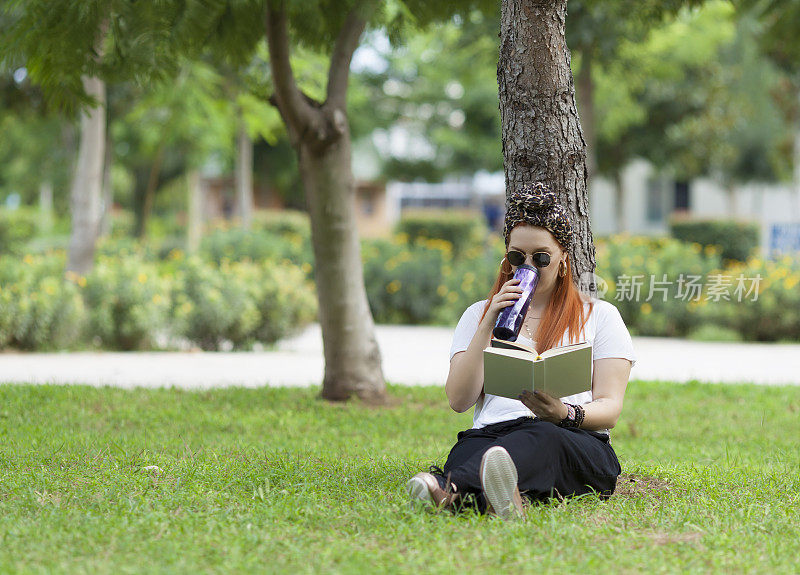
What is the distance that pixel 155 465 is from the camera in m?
4.80

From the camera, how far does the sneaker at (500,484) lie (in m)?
3.58

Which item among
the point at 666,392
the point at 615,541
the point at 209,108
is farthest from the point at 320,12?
the point at 209,108

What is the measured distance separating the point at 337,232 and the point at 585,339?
3.41 m

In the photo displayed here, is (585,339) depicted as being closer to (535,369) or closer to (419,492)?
(535,369)

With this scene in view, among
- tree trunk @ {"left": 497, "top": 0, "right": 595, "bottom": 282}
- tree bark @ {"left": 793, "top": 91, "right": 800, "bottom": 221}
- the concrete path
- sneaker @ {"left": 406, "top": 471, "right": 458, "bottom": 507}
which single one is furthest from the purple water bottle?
tree bark @ {"left": 793, "top": 91, "right": 800, "bottom": 221}

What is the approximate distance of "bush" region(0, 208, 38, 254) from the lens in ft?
77.8

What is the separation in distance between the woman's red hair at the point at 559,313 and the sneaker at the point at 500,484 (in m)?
0.57

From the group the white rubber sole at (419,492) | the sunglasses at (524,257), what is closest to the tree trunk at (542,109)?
the sunglasses at (524,257)

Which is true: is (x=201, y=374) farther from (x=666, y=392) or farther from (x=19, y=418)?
(x=666, y=392)

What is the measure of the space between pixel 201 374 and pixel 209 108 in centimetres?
657

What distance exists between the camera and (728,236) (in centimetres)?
1950

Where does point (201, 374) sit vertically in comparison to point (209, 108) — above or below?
below

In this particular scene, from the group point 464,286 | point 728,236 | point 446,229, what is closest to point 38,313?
point 464,286

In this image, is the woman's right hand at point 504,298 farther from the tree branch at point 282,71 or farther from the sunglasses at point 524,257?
the tree branch at point 282,71
